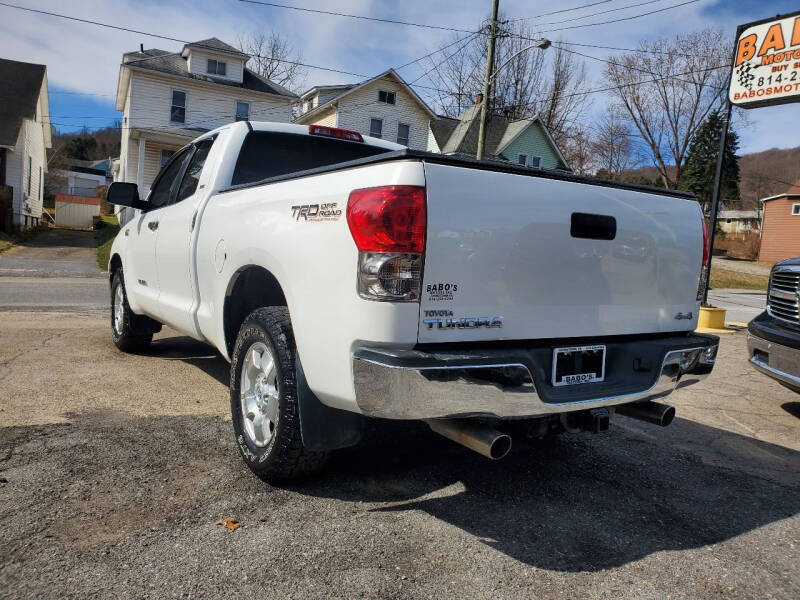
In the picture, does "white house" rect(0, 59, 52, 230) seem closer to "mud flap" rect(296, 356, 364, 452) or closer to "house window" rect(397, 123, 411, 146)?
"house window" rect(397, 123, 411, 146)

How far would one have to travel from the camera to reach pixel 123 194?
5375 mm

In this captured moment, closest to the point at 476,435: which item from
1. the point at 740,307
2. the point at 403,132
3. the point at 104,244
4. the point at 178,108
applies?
the point at 740,307

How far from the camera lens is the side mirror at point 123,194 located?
17.3 ft

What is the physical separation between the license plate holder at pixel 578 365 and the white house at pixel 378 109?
103 feet

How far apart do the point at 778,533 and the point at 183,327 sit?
379cm

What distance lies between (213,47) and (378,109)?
8885mm

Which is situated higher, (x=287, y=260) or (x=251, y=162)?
(x=251, y=162)

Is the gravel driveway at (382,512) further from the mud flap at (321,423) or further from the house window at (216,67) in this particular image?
the house window at (216,67)

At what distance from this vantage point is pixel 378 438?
13.6 feet

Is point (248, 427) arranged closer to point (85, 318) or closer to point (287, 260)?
point (287, 260)

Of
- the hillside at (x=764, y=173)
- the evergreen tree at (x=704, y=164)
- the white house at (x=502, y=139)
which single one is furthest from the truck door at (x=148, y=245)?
the evergreen tree at (x=704, y=164)

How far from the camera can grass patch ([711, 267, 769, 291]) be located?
26.1 metres

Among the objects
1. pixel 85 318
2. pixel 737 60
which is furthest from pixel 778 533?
pixel 737 60

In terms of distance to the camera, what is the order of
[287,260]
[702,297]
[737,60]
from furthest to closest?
[737,60]
[702,297]
[287,260]
